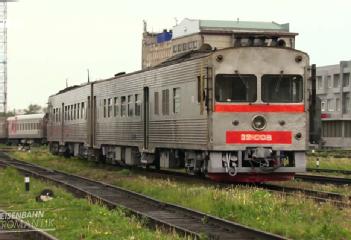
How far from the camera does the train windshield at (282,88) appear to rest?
680 inches

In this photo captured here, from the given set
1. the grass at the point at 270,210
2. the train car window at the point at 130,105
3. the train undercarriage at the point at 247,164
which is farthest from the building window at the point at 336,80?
the grass at the point at 270,210

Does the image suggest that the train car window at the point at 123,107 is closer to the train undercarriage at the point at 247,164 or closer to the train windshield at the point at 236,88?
the train undercarriage at the point at 247,164

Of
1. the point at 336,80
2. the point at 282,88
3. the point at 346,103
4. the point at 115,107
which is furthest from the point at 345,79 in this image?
the point at 282,88

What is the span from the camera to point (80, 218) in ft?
39.9

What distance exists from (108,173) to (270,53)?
966cm

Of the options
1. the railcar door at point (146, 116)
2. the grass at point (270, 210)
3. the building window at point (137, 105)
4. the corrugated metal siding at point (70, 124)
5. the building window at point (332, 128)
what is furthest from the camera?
the building window at point (332, 128)

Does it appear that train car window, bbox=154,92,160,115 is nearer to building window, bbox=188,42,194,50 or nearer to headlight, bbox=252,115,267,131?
headlight, bbox=252,115,267,131

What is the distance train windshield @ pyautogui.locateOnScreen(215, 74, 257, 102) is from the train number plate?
85cm

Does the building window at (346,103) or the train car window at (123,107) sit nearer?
the train car window at (123,107)

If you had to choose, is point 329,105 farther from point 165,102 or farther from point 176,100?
point 176,100

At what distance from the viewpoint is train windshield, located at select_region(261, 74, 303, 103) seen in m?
17.3

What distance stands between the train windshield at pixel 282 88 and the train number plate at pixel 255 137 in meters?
0.88

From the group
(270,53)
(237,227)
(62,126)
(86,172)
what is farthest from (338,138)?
(237,227)

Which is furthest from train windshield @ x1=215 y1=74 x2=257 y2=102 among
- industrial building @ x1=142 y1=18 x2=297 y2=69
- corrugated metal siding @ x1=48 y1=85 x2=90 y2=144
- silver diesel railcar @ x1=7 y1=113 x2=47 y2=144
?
industrial building @ x1=142 y1=18 x2=297 y2=69
